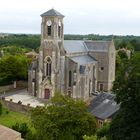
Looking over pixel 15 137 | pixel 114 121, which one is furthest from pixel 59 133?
pixel 114 121

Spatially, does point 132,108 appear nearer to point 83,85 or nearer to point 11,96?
point 83,85

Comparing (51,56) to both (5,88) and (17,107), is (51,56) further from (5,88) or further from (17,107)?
(5,88)

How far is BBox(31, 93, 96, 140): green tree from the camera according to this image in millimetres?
34719

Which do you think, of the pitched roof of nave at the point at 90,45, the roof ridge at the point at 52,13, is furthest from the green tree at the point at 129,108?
the pitched roof of nave at the point at 90,45

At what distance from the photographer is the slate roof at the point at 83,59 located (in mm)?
63544

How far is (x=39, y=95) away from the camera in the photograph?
208 feet

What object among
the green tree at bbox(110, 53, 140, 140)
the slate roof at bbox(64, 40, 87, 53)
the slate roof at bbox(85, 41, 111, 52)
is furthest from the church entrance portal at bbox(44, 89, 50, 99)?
the green tree at bbox(110, 53, 140, 140)

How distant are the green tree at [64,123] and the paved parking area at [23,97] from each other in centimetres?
2158

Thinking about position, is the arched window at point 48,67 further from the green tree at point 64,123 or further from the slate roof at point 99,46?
the green tree at point 64,123

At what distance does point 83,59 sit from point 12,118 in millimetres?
20855

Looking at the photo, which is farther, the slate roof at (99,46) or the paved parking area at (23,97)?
the slate roof at (99,46)

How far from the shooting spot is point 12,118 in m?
50.1

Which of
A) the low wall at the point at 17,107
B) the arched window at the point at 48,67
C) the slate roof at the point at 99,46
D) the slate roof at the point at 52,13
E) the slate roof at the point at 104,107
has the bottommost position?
the low wall at the point at 17,107

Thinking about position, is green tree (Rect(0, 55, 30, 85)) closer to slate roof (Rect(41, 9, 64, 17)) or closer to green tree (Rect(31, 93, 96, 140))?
slate roof (Rect(41, 9, 64, 17))
